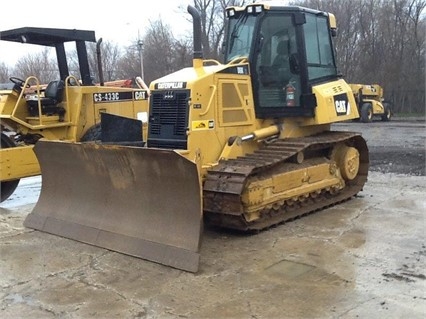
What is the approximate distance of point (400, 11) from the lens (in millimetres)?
34031

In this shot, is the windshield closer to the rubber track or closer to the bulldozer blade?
the rubber track

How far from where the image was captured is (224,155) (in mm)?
6445

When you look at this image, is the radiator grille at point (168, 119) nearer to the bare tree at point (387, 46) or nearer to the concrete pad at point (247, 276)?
the concrete pad at point (247, 276)

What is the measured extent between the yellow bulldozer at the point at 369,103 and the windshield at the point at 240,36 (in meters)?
18.1

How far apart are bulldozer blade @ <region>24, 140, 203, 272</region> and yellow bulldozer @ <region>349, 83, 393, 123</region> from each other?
19.9 metres

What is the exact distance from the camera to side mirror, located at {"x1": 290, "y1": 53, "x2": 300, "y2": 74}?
712 centimetres

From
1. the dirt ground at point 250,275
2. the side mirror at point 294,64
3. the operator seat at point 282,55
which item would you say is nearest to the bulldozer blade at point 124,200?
the dirt ground at point 250,275

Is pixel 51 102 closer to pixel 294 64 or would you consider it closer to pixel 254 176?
pixel 294 64

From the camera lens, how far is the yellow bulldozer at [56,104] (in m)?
8.61

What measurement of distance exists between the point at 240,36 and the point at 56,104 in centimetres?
361

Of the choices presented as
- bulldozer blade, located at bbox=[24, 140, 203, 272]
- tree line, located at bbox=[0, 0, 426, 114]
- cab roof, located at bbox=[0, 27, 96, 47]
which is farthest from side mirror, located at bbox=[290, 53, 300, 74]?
tree line, located at bbox=[0, 0, 426, 114]

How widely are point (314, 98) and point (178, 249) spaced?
3234 millimetres

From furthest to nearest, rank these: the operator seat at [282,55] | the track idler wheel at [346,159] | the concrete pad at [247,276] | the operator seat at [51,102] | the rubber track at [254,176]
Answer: the operator seat at [51,102] < the track idler wheel at [346,159] < the operator seat at [282,55] < the rubber track at [254,176] < the concrete pad at [247,276]

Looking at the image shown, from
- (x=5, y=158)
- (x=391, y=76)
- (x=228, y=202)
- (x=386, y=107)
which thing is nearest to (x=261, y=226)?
(x=228, y=202)
